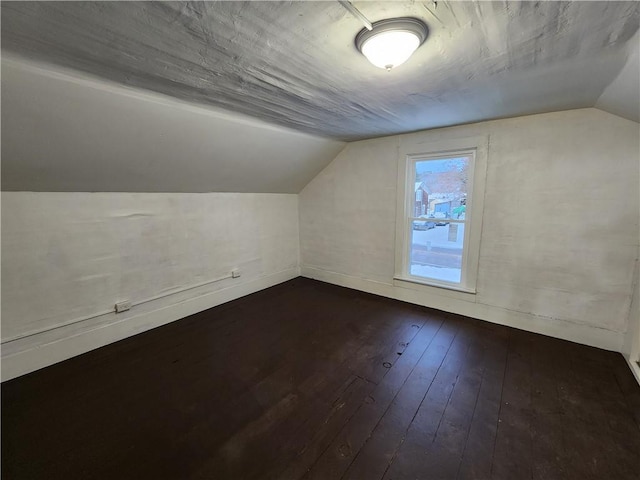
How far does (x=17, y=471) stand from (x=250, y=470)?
48.9 inches

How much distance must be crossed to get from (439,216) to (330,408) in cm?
244

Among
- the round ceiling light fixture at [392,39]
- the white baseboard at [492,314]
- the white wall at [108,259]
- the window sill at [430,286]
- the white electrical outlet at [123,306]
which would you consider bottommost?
the white baseboard at [492,314]

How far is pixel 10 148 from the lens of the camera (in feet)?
5.81

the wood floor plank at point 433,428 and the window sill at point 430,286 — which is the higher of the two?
the window sill at point 430,286

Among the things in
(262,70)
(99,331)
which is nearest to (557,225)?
(262,70)

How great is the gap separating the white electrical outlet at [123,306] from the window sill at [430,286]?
3104mm

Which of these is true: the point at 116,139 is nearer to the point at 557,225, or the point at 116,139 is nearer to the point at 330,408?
the point at 330,408

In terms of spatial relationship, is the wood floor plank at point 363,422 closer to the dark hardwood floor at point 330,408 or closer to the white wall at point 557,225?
the dark hardwood floor at point 330,408

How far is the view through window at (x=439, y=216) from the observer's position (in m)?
3.10

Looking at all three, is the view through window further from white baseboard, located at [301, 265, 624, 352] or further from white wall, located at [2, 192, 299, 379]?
white wall, located at [2, 192, 299, 379]

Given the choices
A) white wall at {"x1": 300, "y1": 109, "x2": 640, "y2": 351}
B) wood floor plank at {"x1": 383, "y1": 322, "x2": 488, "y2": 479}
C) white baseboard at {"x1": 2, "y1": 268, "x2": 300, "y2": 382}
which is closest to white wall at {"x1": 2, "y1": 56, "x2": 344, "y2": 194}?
white baseboard at {"x1": 2, "y1": 268, "x2": 300, "y2": 382}

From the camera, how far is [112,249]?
269 cm

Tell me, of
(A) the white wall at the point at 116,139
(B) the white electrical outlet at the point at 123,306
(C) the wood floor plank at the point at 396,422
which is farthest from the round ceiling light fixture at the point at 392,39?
(B) the white electrical outlet at the point at 123,306

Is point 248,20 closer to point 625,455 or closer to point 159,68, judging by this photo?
point 159,68
